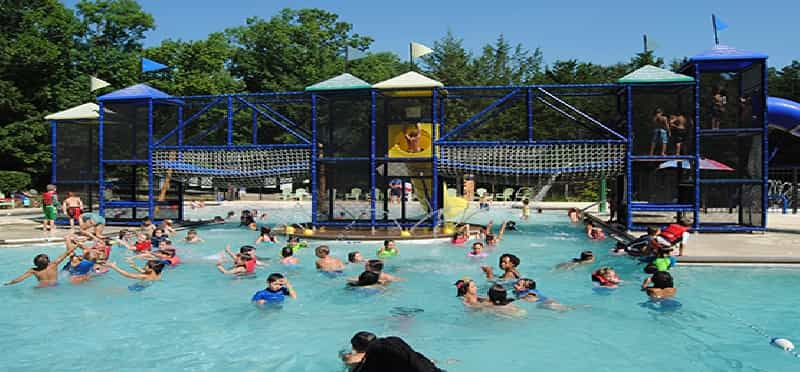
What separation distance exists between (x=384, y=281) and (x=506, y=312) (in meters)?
2.93

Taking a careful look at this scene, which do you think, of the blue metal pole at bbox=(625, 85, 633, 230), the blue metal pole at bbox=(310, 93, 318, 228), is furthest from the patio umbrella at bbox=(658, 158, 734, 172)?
the blue metal pole at bbox=(310, 93, 318, 228)

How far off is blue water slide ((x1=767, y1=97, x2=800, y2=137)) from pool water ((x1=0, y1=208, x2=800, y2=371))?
30.7 feet

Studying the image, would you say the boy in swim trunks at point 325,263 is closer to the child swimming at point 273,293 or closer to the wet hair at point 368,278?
the wet hair at point 368,278

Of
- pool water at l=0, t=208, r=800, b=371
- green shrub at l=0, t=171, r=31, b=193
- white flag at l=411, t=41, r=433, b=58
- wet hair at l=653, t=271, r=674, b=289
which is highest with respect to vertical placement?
white flag at l=411, t=41, r=433, b=58

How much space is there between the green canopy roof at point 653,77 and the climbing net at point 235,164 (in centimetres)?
1039

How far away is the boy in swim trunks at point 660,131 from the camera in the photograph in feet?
59.2

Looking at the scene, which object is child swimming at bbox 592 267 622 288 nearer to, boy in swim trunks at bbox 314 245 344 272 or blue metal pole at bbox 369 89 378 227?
boy in swim trunks at bbox 314 245 344 272

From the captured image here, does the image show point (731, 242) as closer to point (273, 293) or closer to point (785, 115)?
point (785, 115)

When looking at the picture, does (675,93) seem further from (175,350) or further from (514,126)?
(514,126)

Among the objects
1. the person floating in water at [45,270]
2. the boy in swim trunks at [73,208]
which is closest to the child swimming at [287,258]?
the person floating in water at [45,270]

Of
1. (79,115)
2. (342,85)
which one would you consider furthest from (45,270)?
(79,115)

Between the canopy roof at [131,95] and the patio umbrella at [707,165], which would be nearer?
the patio umbrella at [707,165]

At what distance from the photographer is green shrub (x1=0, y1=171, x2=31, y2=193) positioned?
3347cm

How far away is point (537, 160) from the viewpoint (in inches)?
746
